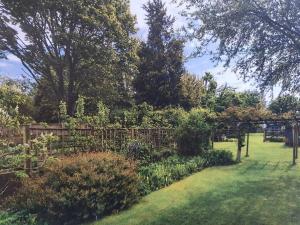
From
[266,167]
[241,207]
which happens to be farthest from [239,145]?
[241,207]

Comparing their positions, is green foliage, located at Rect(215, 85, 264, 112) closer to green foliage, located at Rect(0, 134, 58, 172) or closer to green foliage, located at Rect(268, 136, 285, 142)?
green foliage, located at Rect(268, 136, 285, 142)

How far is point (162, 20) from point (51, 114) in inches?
585

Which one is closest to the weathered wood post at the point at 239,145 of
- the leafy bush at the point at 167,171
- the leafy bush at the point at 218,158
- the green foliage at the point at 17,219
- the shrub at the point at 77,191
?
the leafy bush at the point at 218,158

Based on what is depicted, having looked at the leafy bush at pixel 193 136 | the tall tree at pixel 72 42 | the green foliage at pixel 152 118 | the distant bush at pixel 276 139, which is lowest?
the distant bush at pixel 276 139

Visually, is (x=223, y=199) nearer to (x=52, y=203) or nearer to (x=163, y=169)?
(x=163, y=169)

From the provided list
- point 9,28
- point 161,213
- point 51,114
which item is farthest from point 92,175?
point 51,114

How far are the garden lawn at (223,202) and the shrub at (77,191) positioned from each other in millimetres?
386

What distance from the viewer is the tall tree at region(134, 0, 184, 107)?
117ft

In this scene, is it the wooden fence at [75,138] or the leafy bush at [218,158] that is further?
the leafy bush at [218,158]

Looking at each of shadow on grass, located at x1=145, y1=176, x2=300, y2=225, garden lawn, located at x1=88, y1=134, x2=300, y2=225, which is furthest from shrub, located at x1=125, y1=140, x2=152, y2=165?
shadow on grass, located at x1=145, y1=176, x2=300, y2=225

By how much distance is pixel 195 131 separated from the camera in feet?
60.2

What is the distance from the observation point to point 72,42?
27.4 m

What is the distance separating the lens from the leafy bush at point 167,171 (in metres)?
11.2

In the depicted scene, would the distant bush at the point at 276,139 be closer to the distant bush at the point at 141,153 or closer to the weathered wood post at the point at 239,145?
the weathered wood post at the point at 239,145
